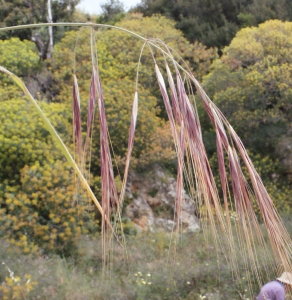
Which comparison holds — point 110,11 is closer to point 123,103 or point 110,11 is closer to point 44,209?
point 123,103

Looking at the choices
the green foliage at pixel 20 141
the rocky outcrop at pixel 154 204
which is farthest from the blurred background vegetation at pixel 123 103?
the rocky outcrop at pixel 154 204

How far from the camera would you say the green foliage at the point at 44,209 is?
220 inches

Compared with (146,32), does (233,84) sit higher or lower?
lower

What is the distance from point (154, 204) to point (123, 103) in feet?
6.19

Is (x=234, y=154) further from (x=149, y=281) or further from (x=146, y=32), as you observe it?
(x=146, y=32)

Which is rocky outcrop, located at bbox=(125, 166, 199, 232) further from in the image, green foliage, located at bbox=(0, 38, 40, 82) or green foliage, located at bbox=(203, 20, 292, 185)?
green foliage, located at bbox=(0, 38, 40, 82)

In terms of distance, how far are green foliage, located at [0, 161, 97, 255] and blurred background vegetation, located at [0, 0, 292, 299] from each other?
16 mm

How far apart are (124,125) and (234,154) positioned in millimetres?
7008

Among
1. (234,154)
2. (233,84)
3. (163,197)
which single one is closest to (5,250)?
(163,197)

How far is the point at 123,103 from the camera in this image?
26.2 ft

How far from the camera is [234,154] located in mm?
792

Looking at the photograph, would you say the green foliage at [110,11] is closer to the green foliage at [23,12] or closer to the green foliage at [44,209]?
the green foliage at [23,12]

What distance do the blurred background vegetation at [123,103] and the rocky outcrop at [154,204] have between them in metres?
0.28

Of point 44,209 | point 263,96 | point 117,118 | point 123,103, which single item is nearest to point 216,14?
point 263,96
